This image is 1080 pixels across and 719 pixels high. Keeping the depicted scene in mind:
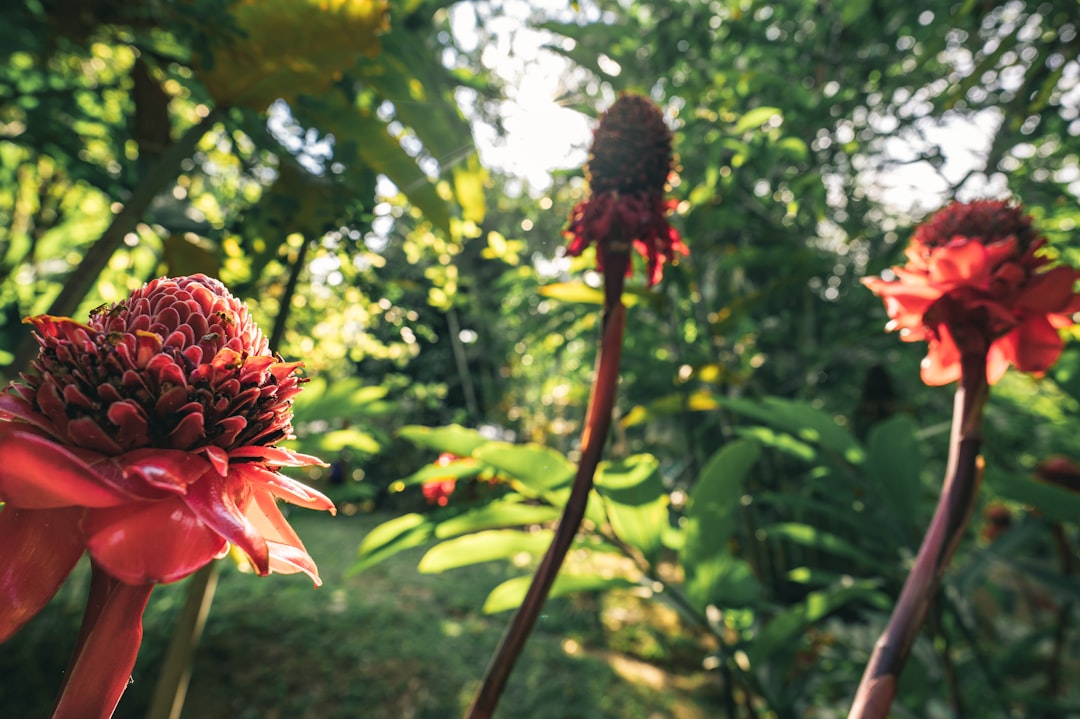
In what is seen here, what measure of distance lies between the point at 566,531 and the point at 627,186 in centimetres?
35

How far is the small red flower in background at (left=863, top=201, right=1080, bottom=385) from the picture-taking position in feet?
1.41

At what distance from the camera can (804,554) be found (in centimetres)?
190

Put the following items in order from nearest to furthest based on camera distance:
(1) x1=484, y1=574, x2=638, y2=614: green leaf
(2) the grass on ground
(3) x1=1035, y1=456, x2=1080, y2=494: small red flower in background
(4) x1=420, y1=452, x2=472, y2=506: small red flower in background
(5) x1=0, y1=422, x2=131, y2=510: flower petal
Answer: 1. (5) x1=0, y1=422, x2=131, y2=510: flower petal
2. (1) x1=484, y1=574, x2=638, y2=614: green leaf
3. (4) x1=420, y1=452, x2=472, y2=506: small red flower in background
4. (3) x1=1035, y1=456, x2=1080, y2=494: small red flower in background
5. (2) the grass on ground

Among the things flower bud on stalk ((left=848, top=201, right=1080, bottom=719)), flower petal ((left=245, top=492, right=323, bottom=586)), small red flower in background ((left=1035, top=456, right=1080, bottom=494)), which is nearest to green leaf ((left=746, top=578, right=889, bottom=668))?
flower bud on stalk ((left=848, top=201, right=1080, bottom=719))

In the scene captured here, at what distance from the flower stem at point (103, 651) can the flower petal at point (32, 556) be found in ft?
0.05

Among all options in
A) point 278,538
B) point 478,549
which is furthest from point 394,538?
point 278,538

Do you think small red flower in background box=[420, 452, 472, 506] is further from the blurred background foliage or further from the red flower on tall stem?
the red flower on tall stem

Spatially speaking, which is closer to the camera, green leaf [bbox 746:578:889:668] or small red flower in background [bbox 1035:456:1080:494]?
green leaf [bbox 746:578:889:668]

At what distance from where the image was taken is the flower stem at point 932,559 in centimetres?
34

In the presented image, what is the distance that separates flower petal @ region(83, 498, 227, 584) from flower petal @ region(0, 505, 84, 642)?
0.05ft

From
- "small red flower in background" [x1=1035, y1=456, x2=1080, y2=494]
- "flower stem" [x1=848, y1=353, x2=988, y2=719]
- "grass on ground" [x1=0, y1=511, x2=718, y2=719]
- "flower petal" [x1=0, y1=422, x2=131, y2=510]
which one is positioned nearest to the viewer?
"flower petal" [x1=0, y1=422, x2=131, y2=510]

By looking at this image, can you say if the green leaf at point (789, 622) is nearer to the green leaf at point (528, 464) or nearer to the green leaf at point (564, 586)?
the green leaf at point (564, 586)

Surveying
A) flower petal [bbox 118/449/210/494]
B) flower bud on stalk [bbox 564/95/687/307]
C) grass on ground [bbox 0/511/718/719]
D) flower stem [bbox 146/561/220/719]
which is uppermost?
flower bud on stalk [bbox 564/95/687/307]

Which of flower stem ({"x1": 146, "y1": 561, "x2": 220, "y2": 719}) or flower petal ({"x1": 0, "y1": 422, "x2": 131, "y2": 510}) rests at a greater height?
flower petal ({"x1": 0, "y1": 422, "x2": 131, "y2": 510})
